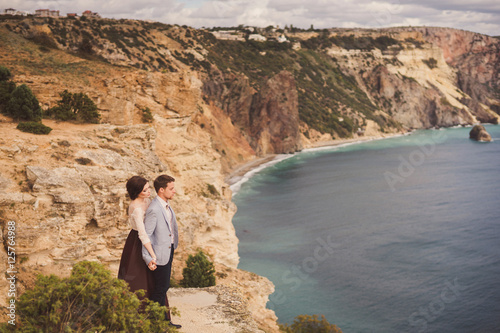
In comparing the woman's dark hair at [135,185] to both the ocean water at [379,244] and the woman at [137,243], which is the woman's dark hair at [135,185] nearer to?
the woman at [137,243]

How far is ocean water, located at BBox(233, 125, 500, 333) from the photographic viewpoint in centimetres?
3294

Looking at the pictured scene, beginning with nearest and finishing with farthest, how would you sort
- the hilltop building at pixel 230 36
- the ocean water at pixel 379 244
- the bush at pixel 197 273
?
the bush at pixel 197 273
the ocean water at pixel 379 244
the hilltop building at pixel 230 36

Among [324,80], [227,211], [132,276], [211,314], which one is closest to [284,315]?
[227,211]

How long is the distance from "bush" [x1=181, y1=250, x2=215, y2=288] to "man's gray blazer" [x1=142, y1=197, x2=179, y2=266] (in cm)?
1113

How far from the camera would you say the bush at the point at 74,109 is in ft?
70.1

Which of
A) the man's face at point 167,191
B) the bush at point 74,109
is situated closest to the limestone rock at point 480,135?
the bush at point 74,109

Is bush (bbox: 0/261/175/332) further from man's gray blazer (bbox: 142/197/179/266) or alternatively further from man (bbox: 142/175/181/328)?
man's gray blazer (bbox: 142/197/179/266)

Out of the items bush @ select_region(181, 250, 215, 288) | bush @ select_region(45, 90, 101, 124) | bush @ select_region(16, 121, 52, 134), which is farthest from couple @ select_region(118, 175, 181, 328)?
bush @ select_region(45, 90, 101, 124)

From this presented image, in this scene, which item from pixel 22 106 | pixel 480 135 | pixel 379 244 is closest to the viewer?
pixel 22 106

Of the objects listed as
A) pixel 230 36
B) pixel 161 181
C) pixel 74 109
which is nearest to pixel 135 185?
pixel 161 181

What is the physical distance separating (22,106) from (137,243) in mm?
12673

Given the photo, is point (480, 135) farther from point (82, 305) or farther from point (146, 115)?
point (82, 305)

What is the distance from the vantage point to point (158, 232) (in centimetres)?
950

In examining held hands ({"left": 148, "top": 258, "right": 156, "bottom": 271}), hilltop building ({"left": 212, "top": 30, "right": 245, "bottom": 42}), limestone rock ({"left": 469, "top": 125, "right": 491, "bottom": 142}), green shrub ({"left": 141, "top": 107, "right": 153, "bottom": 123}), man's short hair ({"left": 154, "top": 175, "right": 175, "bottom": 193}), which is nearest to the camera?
held hands ({"left": 148, "top": 258, "right": 156, "bottom": 271})
